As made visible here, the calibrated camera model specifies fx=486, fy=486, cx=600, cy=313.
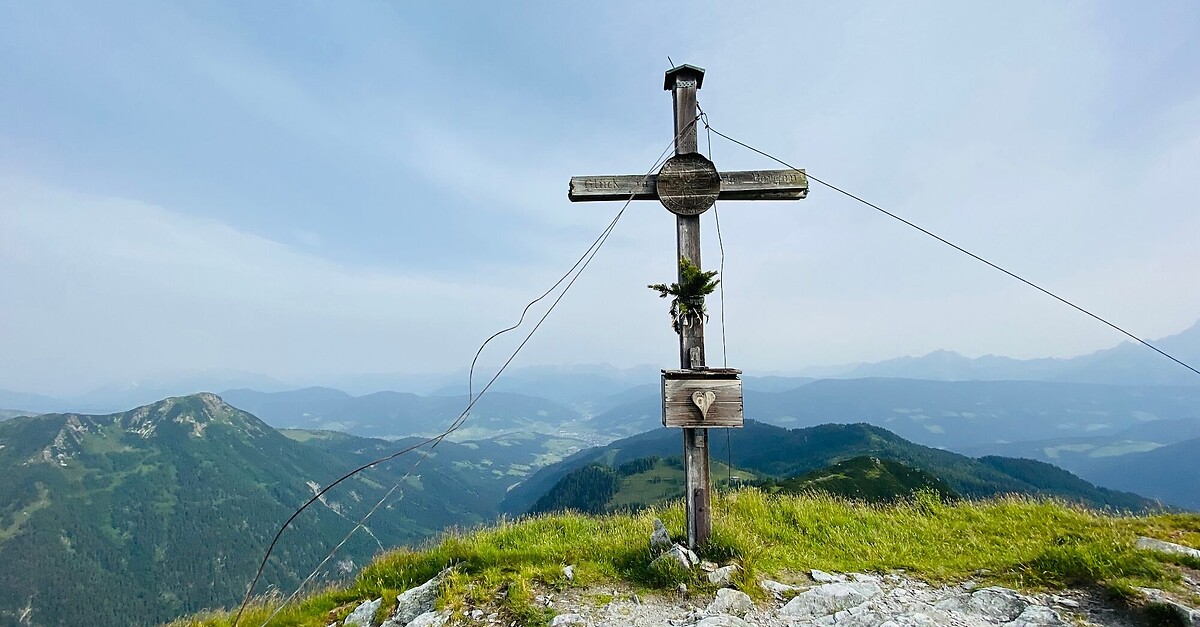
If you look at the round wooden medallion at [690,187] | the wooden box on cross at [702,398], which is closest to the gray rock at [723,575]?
the wooden box on cross at [702,398]

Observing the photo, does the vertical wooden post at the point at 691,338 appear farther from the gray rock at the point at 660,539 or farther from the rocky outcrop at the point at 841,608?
the rocky outcrop at the point at 841,608

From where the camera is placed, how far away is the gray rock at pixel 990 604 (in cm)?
590

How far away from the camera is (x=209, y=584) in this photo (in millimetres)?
181000

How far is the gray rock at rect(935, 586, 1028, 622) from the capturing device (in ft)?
19.4

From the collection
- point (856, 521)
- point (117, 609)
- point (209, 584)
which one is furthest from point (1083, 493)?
point (117, 609)

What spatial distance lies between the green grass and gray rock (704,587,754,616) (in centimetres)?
22

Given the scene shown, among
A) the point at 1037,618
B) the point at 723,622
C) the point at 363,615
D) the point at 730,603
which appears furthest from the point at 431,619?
the point at 1037,618

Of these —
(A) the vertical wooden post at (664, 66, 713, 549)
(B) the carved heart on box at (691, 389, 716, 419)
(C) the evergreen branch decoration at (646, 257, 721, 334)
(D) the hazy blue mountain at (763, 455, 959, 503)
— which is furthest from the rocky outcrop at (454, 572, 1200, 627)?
(D) the hazy blue mountain at (763, 455, 959, 503)

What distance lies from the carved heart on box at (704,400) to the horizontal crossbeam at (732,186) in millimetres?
3392

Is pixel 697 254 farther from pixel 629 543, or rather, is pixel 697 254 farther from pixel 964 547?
pixel 964 547

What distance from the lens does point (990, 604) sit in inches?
240

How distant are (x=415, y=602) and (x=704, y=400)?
200 inches

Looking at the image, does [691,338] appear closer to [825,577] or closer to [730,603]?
[730,603]

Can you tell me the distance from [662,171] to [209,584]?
249 m
